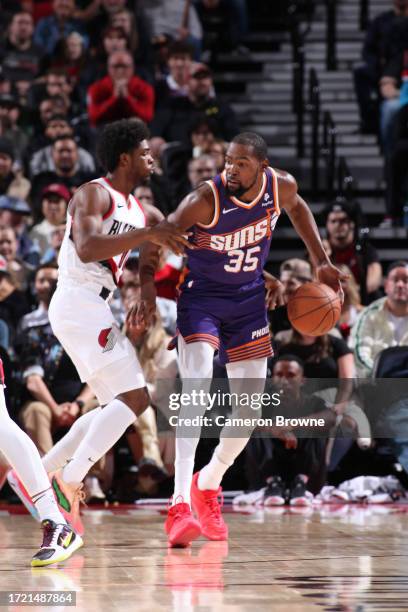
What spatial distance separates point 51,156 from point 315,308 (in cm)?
531

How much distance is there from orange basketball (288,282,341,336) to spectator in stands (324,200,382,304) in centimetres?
350

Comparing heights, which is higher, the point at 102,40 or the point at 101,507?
the point at 102,40

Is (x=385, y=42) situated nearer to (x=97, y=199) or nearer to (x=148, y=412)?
(x=148, y=412)

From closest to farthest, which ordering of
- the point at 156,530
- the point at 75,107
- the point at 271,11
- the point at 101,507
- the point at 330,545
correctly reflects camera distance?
1. the point at 330,545
2. the point at 156,530
3. the point at 101,507
4. the point at 75,107
5. the point at 271,11

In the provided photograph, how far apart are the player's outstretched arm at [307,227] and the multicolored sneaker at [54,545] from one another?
1883mm

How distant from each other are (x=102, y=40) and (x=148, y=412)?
5.96 m

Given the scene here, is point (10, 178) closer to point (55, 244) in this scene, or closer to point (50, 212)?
point (50, 212)

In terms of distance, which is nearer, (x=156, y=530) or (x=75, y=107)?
(x=156, y=530)

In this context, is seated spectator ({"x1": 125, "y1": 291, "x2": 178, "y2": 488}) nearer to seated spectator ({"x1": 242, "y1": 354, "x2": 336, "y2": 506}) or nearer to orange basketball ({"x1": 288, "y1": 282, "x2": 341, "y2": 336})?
seated spectator ({"x1": 242, "y1": 354, "x2": 336, "y2": 506})

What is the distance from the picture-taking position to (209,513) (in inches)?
245

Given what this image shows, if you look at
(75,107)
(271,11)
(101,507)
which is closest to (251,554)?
(101,507)

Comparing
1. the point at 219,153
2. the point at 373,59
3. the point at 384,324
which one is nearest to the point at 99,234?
the point at 384,324

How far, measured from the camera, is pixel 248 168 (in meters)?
5.88

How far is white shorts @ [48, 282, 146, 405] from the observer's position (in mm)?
5648
